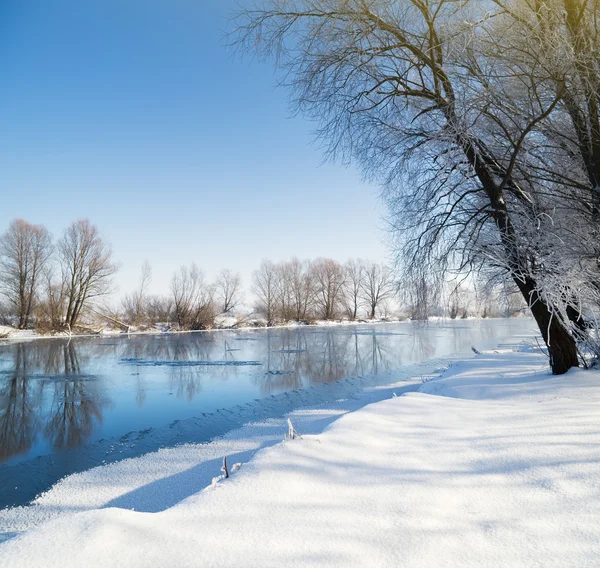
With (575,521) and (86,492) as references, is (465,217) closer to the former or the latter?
(575,521)

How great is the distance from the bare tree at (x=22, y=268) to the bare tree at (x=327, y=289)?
31103 mm

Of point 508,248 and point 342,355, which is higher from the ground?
point 508,248

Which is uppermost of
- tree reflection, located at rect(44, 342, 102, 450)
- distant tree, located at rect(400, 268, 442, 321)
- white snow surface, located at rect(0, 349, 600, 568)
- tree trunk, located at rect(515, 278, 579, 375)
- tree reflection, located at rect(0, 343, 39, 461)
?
distant tree, located at rect(400, 268, 442, 321)

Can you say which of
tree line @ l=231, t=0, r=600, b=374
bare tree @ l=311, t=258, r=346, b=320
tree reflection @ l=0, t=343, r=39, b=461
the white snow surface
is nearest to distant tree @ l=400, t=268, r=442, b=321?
tree line @ l=231, t=0, r=600, b=374

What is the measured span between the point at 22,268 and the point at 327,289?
111ft

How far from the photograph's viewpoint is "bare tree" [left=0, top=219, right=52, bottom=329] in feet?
98.9

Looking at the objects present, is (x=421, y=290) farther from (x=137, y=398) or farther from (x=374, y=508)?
(x=137, y=398)

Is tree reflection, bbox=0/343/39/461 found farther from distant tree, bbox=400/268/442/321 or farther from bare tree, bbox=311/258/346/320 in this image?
bare tree, bbox=311/258/346/320

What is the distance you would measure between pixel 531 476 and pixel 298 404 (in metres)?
4.89

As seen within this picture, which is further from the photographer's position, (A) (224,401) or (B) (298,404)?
(A) (224,401)

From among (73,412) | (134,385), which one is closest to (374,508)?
(73,412)

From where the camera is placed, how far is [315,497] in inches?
76.7

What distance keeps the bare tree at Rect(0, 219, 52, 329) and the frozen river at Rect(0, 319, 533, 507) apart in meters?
19.7

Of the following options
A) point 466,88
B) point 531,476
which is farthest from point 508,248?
point 531,476
